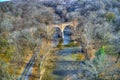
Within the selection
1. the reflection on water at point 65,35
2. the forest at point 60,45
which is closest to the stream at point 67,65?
the forest at point 60,45

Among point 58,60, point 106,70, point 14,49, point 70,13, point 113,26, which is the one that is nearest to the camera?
point 106,70

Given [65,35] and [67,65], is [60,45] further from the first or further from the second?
[67,65]

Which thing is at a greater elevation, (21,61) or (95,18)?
(95,18)

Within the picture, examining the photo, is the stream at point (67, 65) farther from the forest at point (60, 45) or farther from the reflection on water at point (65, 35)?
the reflection on water at point (65, 35)

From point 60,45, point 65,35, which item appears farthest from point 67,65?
point 65,35

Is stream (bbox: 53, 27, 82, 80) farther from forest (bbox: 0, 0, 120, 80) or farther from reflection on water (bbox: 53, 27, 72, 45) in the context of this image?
reflection on water (bbox: 53, 27, 72, 45)

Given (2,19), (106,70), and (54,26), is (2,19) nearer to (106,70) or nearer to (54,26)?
(54,26)

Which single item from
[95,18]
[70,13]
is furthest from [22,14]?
[95,18]

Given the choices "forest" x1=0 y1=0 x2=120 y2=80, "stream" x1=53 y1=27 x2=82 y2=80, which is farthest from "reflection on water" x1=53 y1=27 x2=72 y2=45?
"stream" x1=53 y1=27 x2=82 y2=80
